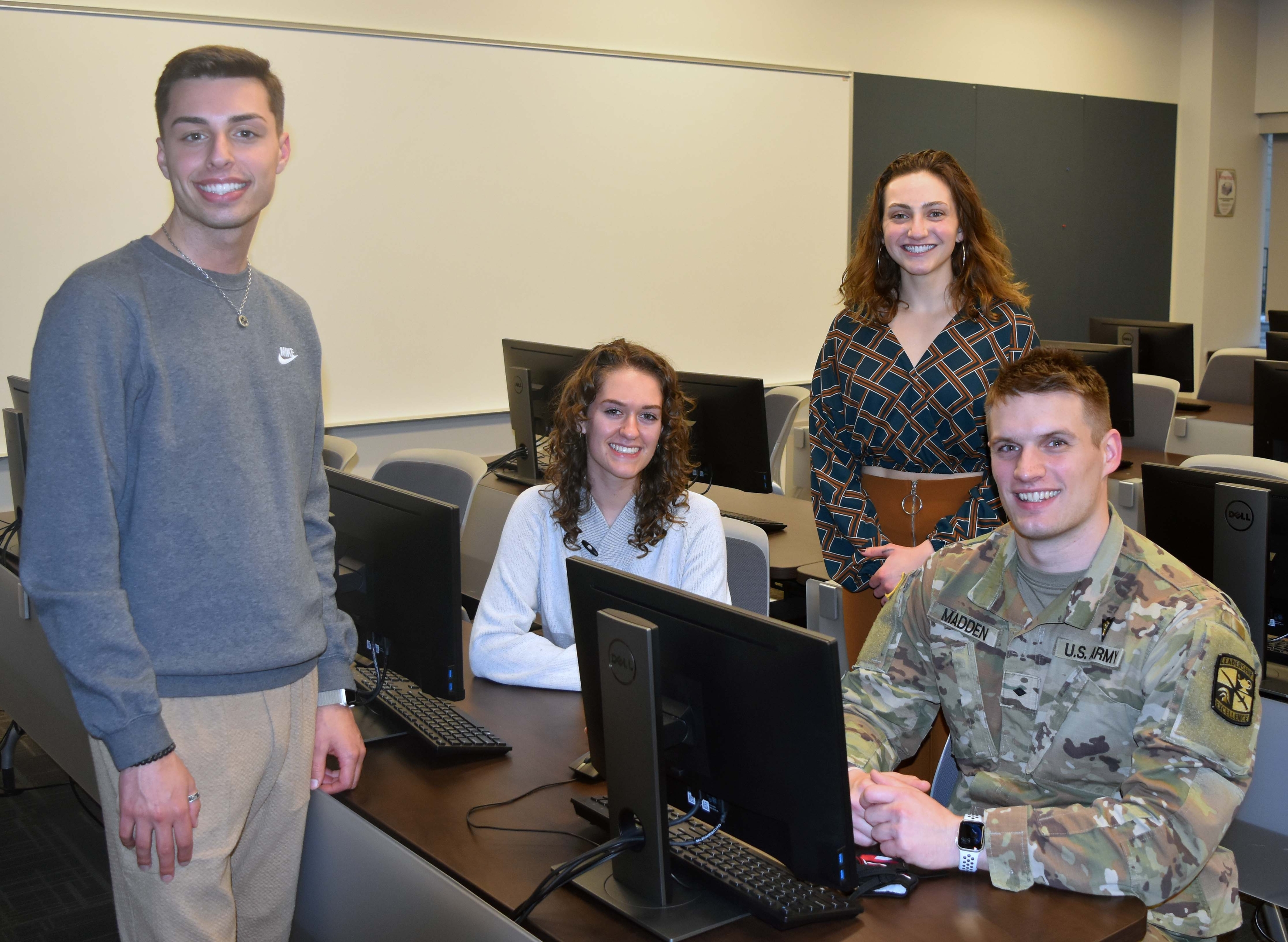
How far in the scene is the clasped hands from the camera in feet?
4.57

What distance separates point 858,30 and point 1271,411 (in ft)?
12.3

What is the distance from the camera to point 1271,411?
3438mm

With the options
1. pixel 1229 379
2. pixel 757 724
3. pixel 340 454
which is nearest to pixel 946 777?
pixel 757 724

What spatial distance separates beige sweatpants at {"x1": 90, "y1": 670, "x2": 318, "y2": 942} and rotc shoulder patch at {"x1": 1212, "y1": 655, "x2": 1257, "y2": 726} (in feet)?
3.88

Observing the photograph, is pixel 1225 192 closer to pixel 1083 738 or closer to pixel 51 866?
pixel 1083 738

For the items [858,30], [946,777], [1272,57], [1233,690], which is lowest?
[946,777]

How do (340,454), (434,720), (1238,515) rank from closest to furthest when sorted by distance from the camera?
(434,720) < (1238,515) < (340,454)

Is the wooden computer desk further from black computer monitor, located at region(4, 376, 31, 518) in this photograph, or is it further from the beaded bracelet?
black computer monitor, located at region(4, 376, 31, 518)

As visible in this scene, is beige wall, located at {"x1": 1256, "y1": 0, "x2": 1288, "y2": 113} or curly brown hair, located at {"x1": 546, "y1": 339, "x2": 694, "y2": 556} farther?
beige wall, located at {"x1": 1256, "y1": 0, "x2": 1288, "y2": 113}

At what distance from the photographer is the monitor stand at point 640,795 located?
4.19ft

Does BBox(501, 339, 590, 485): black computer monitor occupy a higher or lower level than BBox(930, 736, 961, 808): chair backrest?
higher

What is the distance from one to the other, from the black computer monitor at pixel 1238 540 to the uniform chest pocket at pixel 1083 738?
0.76 metres

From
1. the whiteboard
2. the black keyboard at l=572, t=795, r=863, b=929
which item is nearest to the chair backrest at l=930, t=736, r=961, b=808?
the black keyboard at l=572, t=795, r=863, b=929

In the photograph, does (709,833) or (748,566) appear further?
(748,566)
